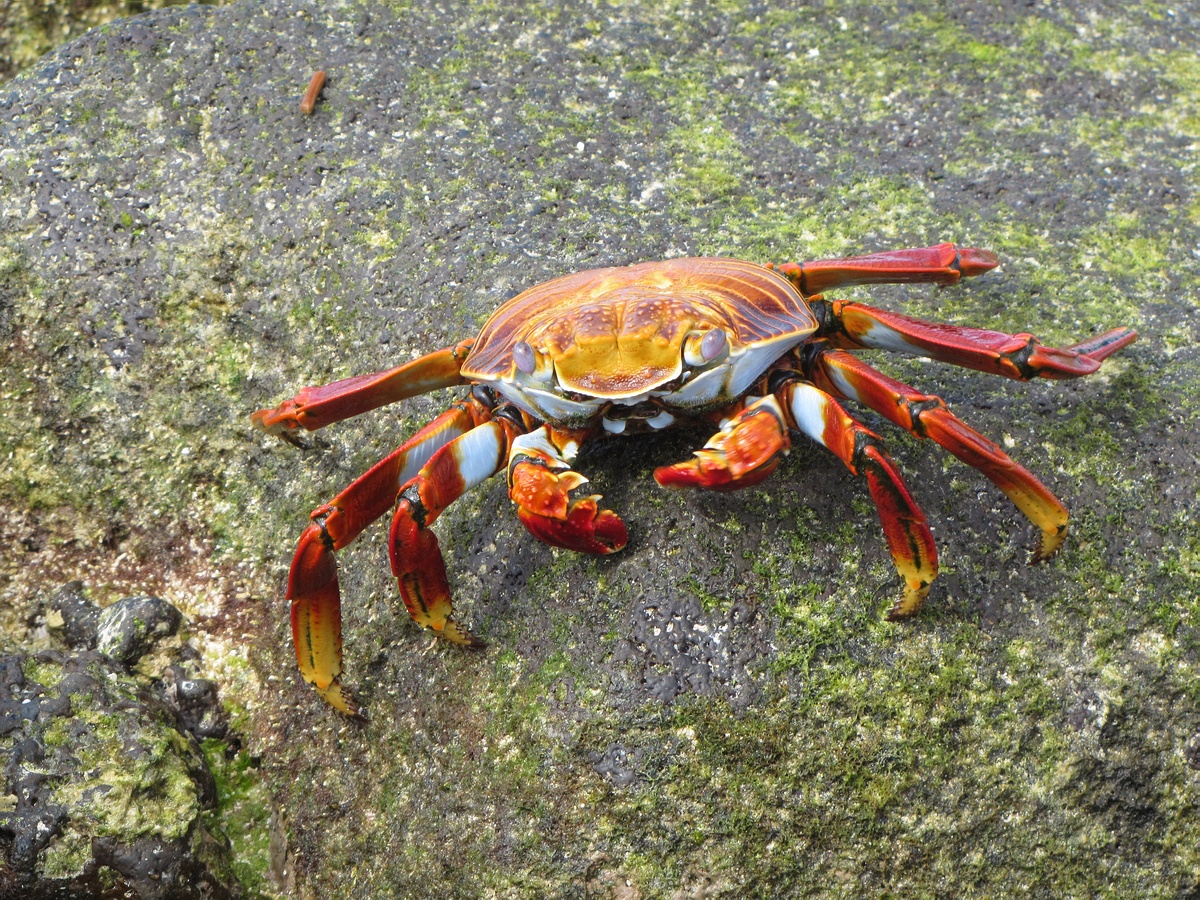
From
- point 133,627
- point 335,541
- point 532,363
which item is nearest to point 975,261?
point 532,363

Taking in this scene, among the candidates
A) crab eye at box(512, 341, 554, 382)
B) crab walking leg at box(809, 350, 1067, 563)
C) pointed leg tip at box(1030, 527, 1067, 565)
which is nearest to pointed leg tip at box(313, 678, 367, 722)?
crab eye at box(512, 341, 554, 382)

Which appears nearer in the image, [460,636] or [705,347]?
[705,347]

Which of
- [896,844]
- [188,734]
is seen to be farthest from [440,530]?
[896,844]

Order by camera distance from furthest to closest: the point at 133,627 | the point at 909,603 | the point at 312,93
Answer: the point at 312,93
the point at 133,627
the point at 909,603

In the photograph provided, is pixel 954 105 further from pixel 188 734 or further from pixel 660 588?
pixel 188 734

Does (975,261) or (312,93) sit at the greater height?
(312,93)

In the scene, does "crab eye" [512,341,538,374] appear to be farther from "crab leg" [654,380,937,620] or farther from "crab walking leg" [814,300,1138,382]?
"crab walking leg" [814,300,1138,382]

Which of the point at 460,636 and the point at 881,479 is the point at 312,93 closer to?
the point at 460,636
